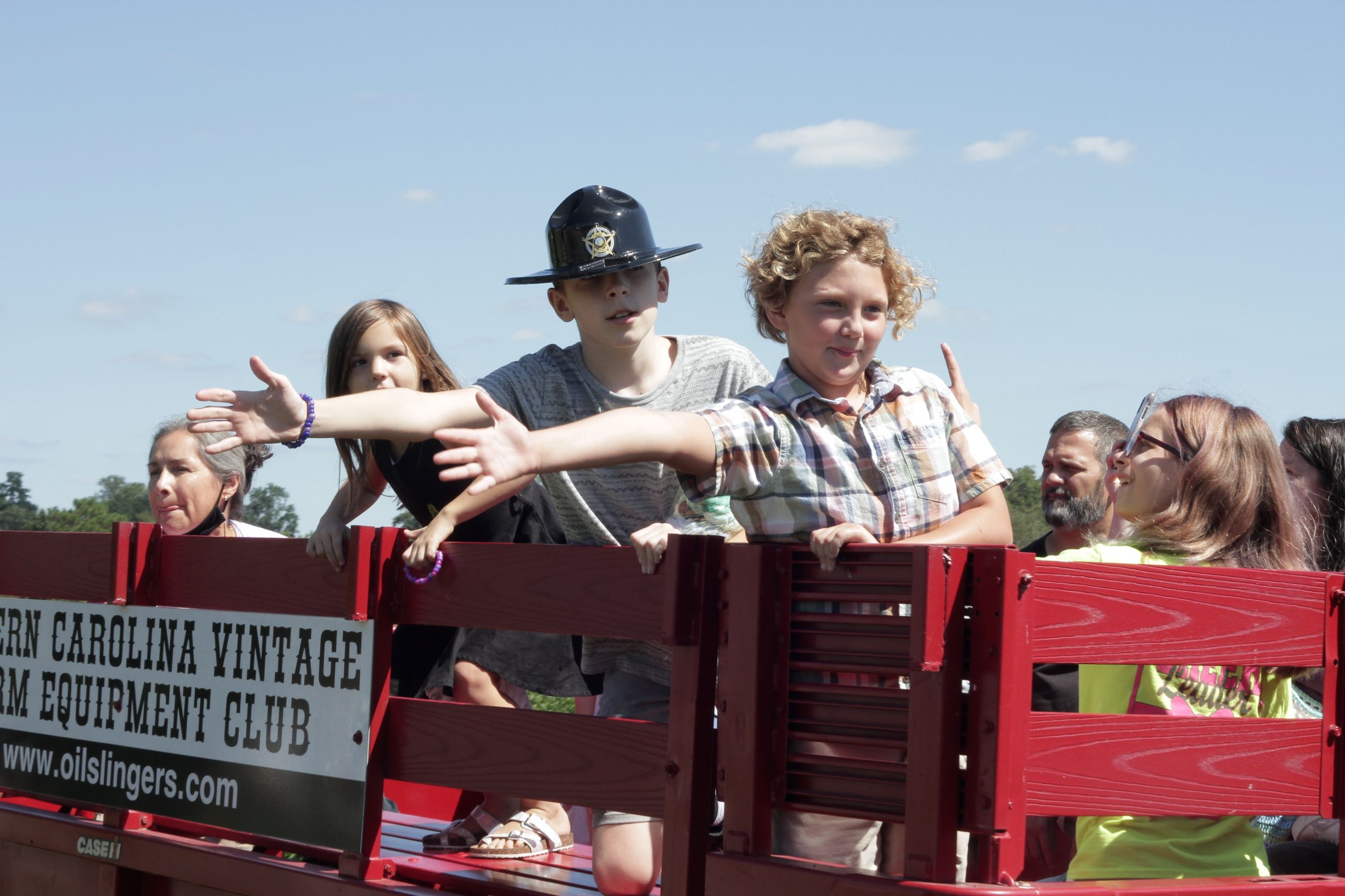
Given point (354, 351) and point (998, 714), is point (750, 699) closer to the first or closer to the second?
point (998, 714)

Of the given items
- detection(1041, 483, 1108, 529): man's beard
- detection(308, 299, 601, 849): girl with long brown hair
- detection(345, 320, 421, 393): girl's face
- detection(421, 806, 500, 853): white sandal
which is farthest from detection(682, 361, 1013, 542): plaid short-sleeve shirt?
detection(1041, 483, 1108, 529): man's beard

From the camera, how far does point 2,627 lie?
4.41 m

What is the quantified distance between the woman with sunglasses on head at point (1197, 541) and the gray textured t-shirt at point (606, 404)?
1087mm

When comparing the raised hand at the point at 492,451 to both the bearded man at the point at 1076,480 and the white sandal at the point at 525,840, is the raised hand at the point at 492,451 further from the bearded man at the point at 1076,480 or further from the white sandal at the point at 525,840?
the bearded man at the point at 1076,480

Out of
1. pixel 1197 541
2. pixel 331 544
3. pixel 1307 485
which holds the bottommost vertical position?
pixel 331 544

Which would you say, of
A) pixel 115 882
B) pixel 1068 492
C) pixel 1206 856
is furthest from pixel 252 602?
pixel 1068 492

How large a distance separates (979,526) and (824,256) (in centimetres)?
67

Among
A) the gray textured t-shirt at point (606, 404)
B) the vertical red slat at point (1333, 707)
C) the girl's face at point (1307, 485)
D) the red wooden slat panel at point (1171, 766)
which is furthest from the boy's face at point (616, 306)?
the girl's face at point (1307, 485)

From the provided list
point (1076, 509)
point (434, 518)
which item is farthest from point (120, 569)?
point (1076, 509)

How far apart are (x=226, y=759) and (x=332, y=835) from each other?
1.60ft

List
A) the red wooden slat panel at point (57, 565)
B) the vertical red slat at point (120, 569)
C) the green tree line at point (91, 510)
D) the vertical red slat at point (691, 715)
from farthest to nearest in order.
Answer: the green tree line at point (91, 510)
the red wooden slat panel at point (57, 565)
the vertical red slat at point (120, 569)
the vertical red slat at point (691, 715)

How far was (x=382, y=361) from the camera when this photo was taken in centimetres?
420

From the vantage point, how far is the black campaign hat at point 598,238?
3.81m

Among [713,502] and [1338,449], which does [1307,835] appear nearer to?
[1338,449]
